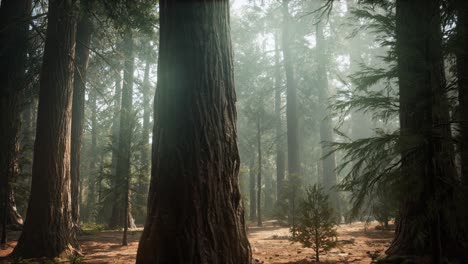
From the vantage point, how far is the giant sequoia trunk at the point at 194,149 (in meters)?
3.66

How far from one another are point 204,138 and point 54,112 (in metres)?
5.35

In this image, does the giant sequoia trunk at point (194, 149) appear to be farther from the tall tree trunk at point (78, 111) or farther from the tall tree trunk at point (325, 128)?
the tall tree trunk at point (325, 128)

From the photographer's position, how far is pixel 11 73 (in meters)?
10.5

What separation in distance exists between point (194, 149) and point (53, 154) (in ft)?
16.8

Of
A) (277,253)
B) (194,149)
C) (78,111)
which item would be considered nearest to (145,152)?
(78,111)

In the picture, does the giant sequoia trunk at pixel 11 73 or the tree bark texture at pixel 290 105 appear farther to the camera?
the tree bark texture at pixel 290 105

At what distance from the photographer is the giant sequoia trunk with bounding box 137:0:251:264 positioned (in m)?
3.66

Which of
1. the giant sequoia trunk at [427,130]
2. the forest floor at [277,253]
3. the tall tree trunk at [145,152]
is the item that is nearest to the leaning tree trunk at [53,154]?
the forest floor at [277,253]

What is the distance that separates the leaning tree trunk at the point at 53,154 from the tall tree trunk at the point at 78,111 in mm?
Result: 3698

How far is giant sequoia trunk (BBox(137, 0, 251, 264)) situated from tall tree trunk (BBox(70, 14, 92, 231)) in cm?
875

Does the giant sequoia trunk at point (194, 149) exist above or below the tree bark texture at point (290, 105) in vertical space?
below

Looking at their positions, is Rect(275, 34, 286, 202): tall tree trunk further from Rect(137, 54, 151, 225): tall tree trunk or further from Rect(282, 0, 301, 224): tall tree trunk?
Rect(137, 54, 151, 225): tall tree trunk

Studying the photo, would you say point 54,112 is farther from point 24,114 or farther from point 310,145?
point 310,145

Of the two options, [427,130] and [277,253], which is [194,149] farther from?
[277,253]
